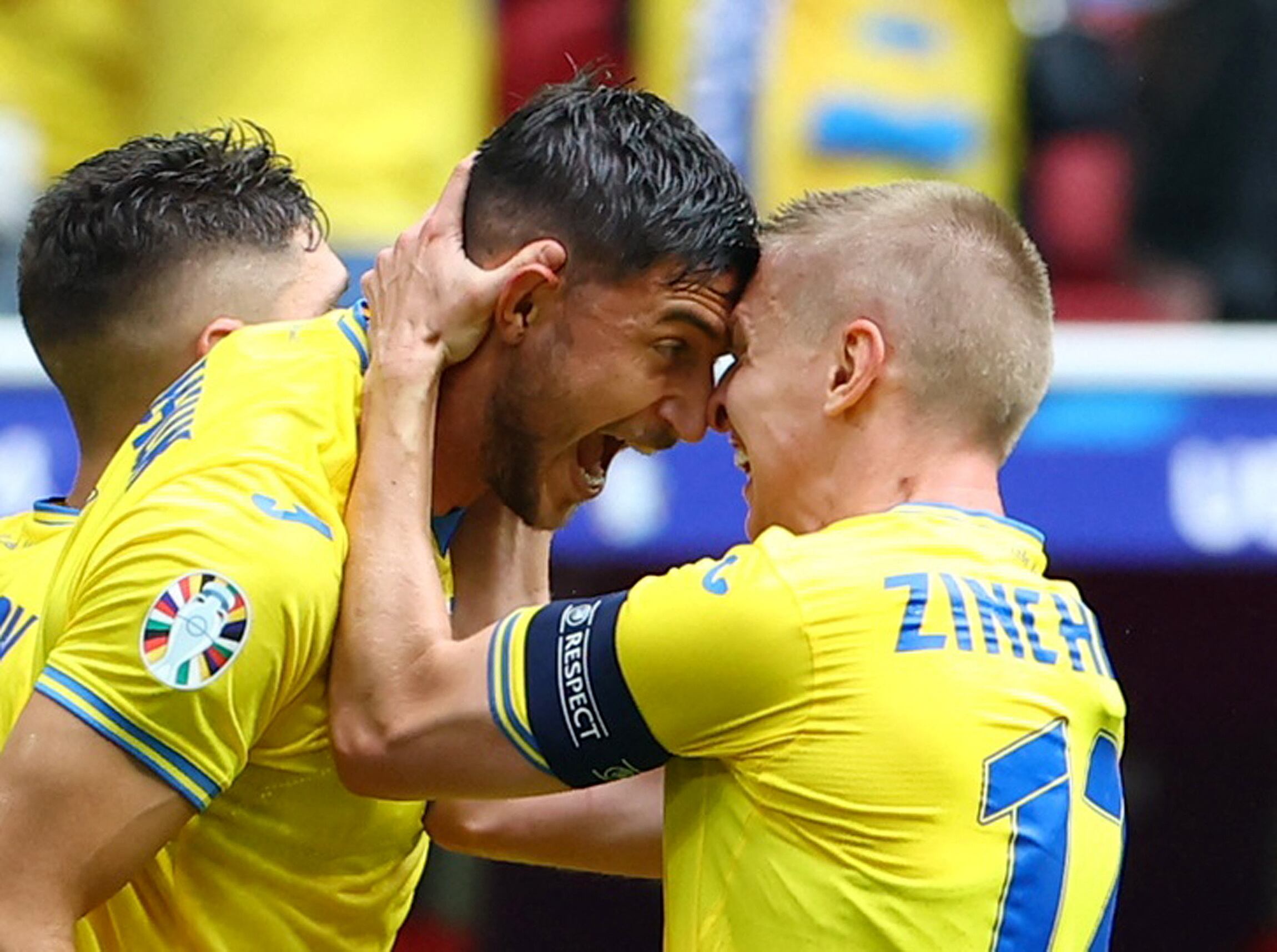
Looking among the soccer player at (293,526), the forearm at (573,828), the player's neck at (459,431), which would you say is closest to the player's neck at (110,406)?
the soccer player at (293,526)

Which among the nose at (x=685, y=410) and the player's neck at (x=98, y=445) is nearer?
the nose at (x=685, y=410)

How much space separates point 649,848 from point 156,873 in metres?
0.71

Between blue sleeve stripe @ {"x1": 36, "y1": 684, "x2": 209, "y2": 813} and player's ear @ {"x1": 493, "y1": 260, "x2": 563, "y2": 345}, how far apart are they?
2.17ft

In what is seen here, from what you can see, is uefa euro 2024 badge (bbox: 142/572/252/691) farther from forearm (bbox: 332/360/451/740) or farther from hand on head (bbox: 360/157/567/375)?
hand on head (bbox: 360/157/567/375)

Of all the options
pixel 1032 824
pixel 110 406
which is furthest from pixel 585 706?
pixel 110 406

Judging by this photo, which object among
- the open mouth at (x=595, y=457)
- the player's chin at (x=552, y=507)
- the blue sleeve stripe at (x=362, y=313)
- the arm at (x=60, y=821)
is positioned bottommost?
the arm at (x=60, y=821)

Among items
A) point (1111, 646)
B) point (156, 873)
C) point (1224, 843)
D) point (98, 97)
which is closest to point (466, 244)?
point (156, 873)

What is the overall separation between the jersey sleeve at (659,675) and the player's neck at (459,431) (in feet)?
1.14

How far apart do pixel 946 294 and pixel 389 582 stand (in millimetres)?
683

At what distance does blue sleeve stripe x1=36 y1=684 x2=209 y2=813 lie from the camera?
243cm

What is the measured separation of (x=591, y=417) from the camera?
2.88 m

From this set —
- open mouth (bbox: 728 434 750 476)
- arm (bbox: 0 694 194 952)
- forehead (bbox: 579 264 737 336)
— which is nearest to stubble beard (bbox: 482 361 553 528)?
forehead (bbox: 579 264 737 336)

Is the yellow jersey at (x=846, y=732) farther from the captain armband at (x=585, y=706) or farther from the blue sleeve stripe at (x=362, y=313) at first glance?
the blue sleeve stripe at (x=362, y=313)

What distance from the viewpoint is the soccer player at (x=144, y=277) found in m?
3.06
